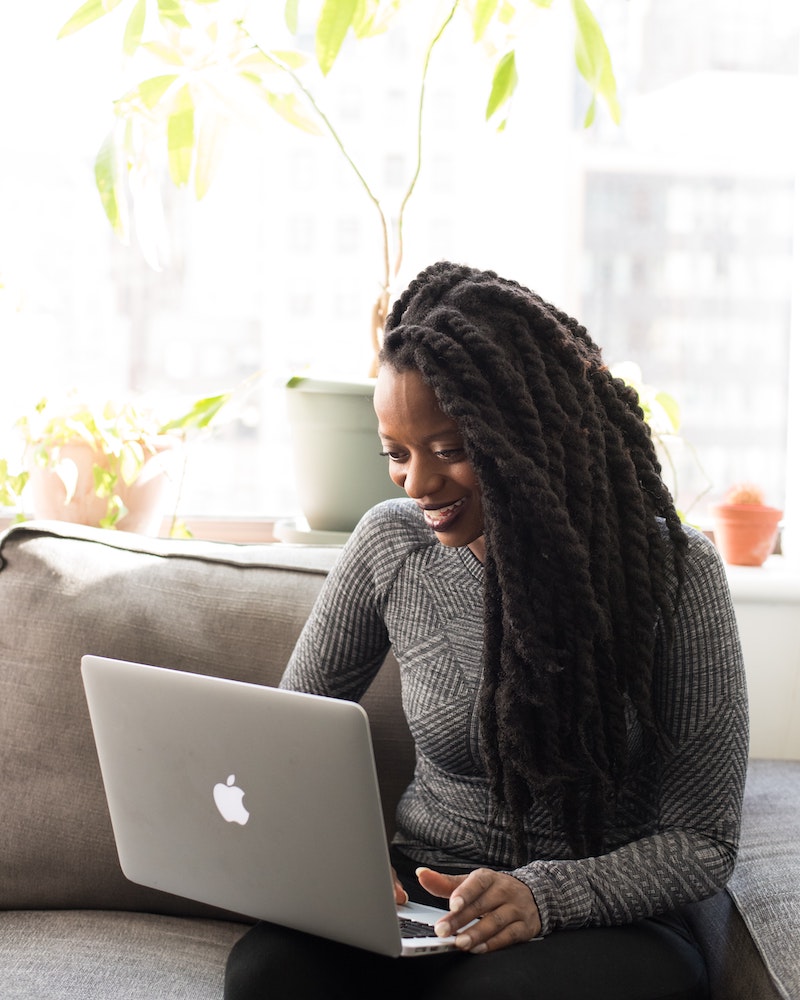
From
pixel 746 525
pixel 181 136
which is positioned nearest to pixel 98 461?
pixel 181 136

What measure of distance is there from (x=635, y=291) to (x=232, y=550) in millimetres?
950

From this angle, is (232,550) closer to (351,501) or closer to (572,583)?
(351,501)

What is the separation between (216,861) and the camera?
976mm

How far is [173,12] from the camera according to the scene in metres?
1.51

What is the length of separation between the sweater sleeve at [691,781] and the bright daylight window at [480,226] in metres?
0.95

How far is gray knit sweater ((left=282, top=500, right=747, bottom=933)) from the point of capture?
1.04 meters

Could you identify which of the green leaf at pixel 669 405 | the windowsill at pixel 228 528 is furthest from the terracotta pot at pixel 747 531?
the windowsill at pixel 228 528

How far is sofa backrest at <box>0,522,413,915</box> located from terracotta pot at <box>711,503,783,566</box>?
0.71 m

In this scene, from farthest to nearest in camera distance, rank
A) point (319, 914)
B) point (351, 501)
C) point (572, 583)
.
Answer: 1. point (351, 501)
2. point (572, 583)
3. point (319, 914)

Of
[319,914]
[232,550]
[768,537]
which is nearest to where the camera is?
[319,914]

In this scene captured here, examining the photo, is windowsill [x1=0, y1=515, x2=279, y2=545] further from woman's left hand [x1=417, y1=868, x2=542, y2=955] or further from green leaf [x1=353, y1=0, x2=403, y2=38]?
woman's left hand [x1=417, y1=868, x2=542, y2=955]

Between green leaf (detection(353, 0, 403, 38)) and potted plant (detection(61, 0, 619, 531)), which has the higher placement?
green leaf (detection(353, 0, 403, 38))

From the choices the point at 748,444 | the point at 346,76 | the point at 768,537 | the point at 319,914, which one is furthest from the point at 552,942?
the point at 346,76

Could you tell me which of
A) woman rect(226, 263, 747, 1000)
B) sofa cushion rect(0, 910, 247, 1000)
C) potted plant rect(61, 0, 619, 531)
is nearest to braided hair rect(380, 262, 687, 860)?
woman rect(226, 263, 747, 1000)
